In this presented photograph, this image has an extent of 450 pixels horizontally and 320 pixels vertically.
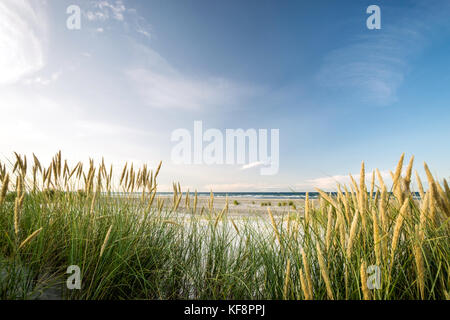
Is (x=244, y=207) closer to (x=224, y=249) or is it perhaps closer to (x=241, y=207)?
(x=241, y=207)

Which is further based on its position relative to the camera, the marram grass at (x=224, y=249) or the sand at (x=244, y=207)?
the sand at (x=244, y=207)

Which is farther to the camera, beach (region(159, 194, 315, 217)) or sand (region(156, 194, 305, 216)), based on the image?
sand (region(156, 194, 305, 216))

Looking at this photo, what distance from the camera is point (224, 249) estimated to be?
234 cm

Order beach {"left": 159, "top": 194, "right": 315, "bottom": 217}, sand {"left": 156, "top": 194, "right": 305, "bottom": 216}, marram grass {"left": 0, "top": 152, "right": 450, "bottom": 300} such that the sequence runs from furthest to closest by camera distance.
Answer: sand {"left": 156, "top": 194, "right": 305, "bottom": 216} → beach {"left": 159, "top": 194, "right": 315, "bottom": 217} → marram grass {"left": 0, "top": 152, "right": 450, "bottom": 300}

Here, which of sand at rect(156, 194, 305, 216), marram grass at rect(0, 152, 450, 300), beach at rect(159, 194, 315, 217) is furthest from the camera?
sand at rect(156, 194, 305, 216)

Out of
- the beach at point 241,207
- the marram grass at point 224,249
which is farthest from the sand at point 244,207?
the marram grass at point 224,249

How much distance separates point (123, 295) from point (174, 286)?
0.44 m


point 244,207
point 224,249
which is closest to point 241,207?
point 244,207

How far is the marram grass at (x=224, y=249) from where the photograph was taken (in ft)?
4.15

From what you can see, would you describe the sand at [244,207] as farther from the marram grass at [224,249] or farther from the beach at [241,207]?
the marram grass at [224,249]

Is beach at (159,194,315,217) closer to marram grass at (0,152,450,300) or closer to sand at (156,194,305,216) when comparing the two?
sand at (156,194,305,216)

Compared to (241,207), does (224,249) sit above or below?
above

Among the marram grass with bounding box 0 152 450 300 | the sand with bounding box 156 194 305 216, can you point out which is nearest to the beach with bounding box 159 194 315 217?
the sand with bounding box 156 194 305 216

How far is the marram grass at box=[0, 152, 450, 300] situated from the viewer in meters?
1.27
